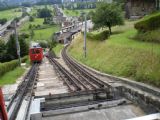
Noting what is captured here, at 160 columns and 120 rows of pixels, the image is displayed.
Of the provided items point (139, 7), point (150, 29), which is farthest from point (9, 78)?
point (139, 7)

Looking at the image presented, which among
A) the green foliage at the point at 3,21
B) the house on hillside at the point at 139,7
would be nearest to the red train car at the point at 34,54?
the house on hillside at the point at 139,7

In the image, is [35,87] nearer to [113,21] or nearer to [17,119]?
[17,119]

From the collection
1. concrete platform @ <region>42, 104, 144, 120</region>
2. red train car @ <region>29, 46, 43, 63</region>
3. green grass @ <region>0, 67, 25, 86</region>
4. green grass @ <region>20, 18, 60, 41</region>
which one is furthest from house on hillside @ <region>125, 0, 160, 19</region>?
green grass @ <region>20, 18, 60, 41</region>

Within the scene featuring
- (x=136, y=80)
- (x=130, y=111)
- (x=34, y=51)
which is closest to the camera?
(x=130, y=111)

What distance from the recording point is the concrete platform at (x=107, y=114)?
14836 mm

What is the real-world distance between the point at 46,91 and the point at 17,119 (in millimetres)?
7005

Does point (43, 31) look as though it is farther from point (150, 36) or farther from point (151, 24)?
point (150, 36)

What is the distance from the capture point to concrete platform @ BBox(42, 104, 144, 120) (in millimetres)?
14836

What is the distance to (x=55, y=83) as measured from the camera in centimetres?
2442

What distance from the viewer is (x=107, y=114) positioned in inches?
599

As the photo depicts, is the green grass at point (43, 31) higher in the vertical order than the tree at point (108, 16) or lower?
lower

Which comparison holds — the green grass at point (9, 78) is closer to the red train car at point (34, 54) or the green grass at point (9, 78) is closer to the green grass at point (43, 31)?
the red train car at point (34, 54)

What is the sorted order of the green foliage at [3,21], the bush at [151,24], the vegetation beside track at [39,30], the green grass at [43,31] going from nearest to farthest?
the bush at [151,24]
the vegetation beside track at [39,30]
the green grass at [43,31]
the green foliage at [3,21]

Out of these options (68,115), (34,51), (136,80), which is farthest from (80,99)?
(34,51)
